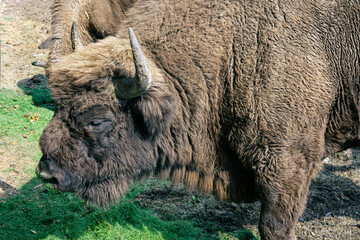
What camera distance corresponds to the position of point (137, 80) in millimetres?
2602

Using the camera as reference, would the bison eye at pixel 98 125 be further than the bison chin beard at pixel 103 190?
No

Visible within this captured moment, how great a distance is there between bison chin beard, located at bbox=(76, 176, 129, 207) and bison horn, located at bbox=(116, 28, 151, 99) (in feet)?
2.96

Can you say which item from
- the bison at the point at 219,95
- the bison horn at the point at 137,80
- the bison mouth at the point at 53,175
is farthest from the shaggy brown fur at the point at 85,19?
the bison mouth at the point at 53,175

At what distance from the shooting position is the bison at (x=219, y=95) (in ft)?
9.12

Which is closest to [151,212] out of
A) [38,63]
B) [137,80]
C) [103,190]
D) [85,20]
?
[103,190]

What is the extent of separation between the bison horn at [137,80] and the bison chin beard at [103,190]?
903mm

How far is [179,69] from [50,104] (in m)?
4.92

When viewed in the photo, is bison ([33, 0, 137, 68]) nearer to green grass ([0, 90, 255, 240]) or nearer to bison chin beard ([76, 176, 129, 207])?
green grass ([0, 90, 255, 240])

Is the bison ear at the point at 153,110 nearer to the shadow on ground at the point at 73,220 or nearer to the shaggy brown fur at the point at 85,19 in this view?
the shadow on ground at the point at 73,220

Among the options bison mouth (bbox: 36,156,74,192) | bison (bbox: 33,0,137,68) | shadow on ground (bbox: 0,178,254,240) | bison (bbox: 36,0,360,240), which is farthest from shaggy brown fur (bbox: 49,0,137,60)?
bison mouth (bbox: 36,156,74,192)

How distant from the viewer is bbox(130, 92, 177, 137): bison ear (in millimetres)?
2769

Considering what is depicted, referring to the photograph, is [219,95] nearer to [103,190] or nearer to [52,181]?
[103,190]

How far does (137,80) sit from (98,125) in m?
0.55

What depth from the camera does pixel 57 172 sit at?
2801mm
